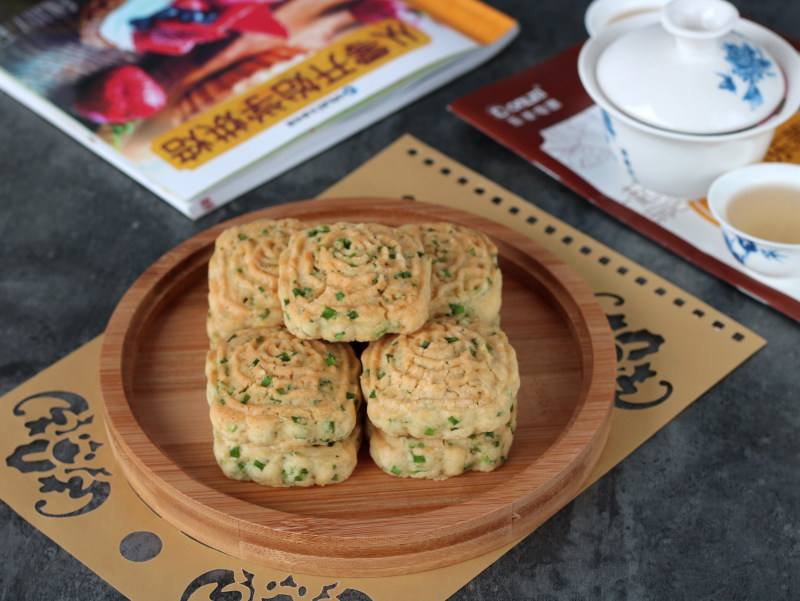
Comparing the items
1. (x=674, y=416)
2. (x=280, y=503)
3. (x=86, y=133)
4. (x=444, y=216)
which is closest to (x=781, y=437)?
(x=674, y=416)

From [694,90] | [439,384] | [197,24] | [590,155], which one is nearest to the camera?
[439,384]

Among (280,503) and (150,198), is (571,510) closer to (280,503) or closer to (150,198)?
(280,503)

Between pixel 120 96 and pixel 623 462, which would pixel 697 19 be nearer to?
pixel 623 462

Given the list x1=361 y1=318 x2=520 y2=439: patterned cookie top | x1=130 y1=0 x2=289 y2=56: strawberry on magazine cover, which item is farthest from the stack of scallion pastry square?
x1=130 y1=0 x2=289 y2=56: strawberry on magazine cover

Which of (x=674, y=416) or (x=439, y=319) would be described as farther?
(x=674, y=416)

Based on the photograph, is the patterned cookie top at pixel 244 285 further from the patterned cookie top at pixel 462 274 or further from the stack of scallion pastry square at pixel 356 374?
the patterned cookie top at pixel 462 274

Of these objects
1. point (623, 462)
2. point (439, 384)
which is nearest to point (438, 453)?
point (439, 384)

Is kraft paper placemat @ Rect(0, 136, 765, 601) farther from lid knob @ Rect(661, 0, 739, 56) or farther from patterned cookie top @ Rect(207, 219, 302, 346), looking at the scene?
lid knob @ Rect(661, 0, 739, 56)
